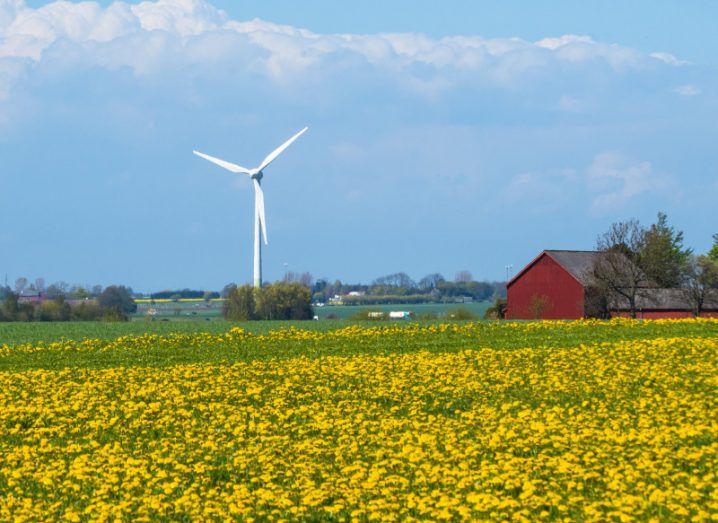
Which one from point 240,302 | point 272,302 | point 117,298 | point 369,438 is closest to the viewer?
point 369,438

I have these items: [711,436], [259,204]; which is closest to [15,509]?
[711,436]

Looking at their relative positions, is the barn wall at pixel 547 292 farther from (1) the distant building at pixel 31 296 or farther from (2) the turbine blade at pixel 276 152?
(1) the distant building at pixel 31 296

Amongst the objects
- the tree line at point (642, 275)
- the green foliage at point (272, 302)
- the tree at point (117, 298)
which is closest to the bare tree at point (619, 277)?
the tree line at point (642, 275)

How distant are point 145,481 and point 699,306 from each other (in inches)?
2750

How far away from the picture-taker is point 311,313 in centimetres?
11244

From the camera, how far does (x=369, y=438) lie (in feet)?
58.0

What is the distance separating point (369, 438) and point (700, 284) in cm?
6639

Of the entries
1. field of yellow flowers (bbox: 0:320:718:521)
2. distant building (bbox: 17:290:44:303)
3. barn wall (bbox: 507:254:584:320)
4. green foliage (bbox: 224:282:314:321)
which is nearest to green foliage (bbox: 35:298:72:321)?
green foliage (bbox: 224:282:314:321)

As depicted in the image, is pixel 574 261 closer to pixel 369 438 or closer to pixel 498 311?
pixel 498 311

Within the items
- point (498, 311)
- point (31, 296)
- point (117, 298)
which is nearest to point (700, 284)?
point (498, 311)

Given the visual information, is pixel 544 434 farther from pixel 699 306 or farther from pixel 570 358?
pixel 699 306

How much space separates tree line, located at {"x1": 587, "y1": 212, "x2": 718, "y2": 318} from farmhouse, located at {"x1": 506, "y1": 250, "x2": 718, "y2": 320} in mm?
286

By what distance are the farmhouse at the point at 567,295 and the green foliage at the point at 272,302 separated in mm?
31281

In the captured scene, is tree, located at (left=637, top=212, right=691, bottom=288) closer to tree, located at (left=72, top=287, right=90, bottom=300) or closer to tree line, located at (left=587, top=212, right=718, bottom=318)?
tree line, located at (left=587, top=212, right=718, bottom=318)
